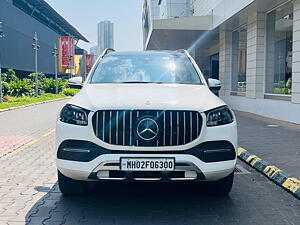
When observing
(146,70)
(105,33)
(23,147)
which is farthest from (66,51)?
(105,33)

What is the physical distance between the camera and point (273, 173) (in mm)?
5129

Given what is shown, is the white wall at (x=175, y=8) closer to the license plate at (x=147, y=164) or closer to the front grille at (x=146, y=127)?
the front grille at (x=146, y=127)

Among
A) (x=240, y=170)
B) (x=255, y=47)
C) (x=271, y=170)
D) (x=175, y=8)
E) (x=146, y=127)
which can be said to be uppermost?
(x=175, y=8)

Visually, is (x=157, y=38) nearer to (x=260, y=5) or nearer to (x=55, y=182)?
(x=260, y=5)

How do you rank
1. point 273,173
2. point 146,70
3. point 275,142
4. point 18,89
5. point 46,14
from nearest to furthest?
1. point 146,70
2. point 273,173
3. point 275,142
4. point 18,89
5. point 46,14

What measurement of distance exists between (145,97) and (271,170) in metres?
2.49

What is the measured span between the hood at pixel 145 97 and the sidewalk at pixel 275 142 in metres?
1.98

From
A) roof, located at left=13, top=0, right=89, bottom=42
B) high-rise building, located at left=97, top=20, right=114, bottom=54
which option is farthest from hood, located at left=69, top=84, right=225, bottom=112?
high-rise building, located at left=97, top=20, right=114, bottom=54

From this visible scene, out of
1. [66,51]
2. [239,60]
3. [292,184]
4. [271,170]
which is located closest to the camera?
[292,184]

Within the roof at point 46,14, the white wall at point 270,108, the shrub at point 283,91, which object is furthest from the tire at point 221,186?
the roof at point 46,14

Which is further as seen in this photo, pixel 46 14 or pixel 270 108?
pixel 46 14

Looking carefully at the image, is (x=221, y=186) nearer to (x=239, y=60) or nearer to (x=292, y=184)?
(x=292, y=184)

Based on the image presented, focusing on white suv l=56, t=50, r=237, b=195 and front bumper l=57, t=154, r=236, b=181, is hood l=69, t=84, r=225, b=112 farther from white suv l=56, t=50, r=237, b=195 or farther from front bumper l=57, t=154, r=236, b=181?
front bumper l=57, t=154, r=236, b=181

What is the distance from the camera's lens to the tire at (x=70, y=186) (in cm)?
405
